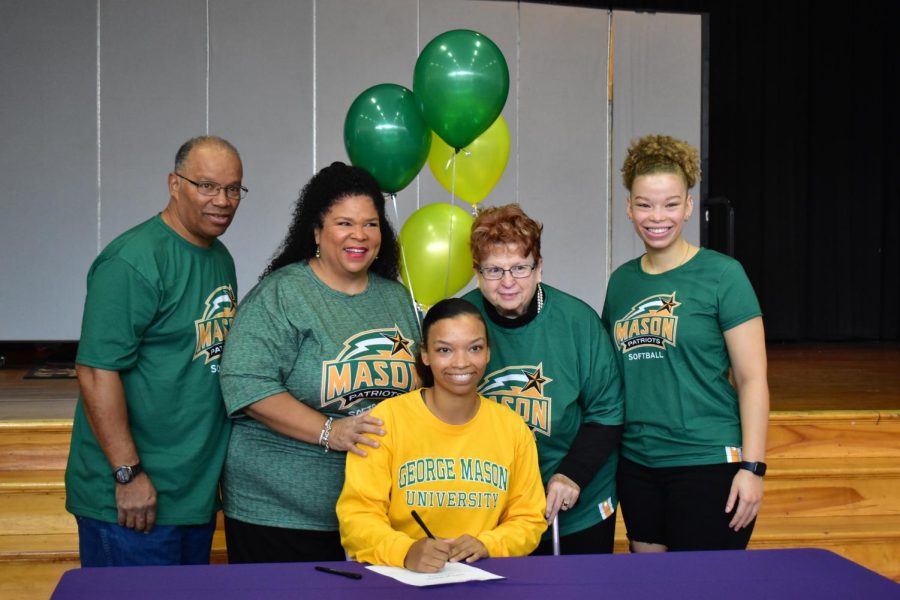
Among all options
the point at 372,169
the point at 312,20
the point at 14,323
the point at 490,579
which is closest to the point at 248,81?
the point at 312,20

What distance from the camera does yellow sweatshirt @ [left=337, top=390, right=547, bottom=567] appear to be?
5.91ft

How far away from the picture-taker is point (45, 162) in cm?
559

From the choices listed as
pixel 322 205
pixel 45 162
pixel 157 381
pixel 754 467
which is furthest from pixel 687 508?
pixel 45 162

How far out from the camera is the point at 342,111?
5.75 m

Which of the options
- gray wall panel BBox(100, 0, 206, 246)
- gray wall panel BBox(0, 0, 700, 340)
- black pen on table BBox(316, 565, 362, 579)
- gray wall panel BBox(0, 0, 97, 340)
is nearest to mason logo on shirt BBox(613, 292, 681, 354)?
black pen on table BBox(316, 565, 362, 579)

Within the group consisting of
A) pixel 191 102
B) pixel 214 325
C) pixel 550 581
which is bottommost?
pixel 550 581

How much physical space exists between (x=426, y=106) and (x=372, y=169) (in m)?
0.22

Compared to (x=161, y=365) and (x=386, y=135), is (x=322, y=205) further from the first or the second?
(x=161, y=365)

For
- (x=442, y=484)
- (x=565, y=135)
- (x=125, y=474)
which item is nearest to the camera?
(x=442, y=484)

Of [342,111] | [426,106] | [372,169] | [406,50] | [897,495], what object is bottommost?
[897,495]

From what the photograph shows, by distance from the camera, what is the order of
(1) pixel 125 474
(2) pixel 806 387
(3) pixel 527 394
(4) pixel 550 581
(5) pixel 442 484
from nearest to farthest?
1. (4) pixel 550 581
2. (5) pixel 442 484
3. (1) pixel 125 474
4. (3) pixel 527 394
5. (2) pixel 806 387

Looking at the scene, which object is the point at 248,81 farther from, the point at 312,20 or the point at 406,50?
the point at 406,50

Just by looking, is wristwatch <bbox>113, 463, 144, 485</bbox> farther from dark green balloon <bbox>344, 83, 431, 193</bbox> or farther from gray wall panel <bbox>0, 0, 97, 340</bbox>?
gray wall panel <bbox>0, 0, 97, 340</bbox>

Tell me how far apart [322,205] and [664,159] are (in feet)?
2.62
